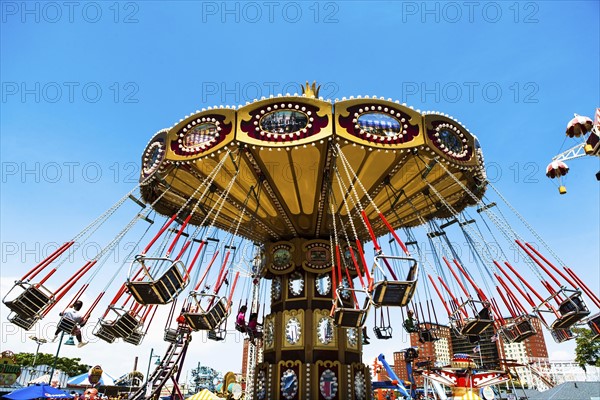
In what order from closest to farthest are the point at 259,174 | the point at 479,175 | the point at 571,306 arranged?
the point at 571,306, the point at 259,174, the point at 479,175

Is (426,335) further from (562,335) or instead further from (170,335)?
(170,335)

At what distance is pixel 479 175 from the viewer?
476 inches

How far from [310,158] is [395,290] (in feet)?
15.3

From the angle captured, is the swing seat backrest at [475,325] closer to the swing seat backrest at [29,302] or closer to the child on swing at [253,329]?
the child on swing at [253,329]

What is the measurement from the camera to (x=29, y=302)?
8203 millimetres

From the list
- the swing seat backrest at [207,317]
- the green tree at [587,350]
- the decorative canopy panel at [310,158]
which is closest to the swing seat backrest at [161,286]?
the swing seat backrest at [207,317]

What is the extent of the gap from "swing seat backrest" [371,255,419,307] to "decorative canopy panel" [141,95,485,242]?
2195 mm

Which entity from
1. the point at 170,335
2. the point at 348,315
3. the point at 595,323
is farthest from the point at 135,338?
the point at 595,323

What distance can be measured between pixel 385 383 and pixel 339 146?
17.4m

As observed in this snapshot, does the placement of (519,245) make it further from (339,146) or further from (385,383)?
(385,383)

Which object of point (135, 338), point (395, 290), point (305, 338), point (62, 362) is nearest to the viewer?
point (395, 290)

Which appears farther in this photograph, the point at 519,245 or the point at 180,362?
Result: the point at 180,362

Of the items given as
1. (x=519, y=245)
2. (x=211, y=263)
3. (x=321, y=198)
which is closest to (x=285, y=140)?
(x=321, y=198)

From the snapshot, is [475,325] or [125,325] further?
[125,325]
